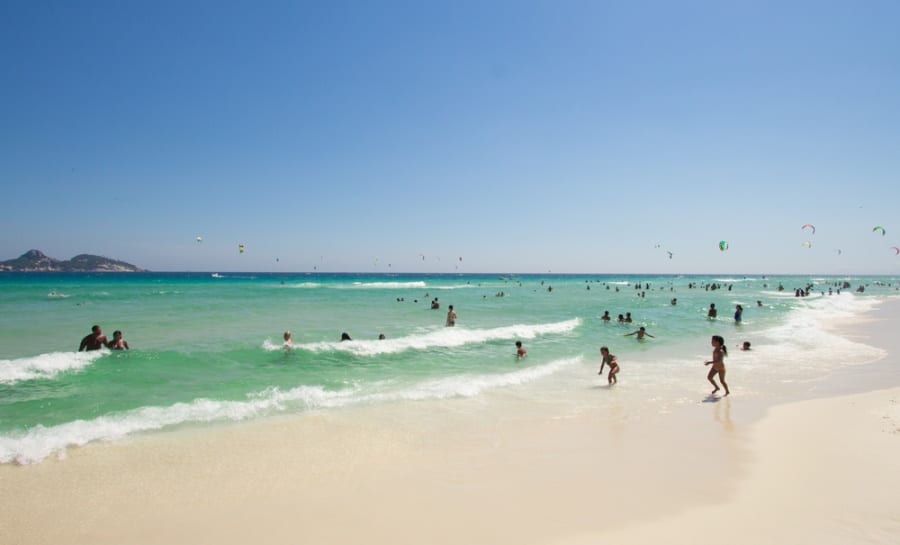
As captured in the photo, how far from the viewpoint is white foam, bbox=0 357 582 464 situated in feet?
21.7

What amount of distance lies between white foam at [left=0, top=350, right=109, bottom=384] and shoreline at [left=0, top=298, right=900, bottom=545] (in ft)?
20.6

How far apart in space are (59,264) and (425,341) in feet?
596

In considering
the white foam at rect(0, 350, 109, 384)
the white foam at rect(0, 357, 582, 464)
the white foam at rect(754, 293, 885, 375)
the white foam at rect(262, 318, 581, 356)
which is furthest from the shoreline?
the white foam at rect(262, 318, 581, 356)

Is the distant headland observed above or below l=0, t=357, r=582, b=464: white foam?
above

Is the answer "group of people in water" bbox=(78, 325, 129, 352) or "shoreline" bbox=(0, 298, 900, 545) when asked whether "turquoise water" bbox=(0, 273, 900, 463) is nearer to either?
"group of people in water" bbox=(78, 325, 129, 352)

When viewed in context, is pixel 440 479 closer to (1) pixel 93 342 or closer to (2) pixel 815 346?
(1) pixel 93 342

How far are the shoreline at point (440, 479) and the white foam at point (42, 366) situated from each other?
247 inches

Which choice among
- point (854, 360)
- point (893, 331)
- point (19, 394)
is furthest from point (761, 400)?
point (893, 331)

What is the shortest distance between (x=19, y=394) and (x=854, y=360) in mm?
21775

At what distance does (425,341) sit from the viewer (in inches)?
659

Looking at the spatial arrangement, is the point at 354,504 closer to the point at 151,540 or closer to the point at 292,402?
the point at 151,540

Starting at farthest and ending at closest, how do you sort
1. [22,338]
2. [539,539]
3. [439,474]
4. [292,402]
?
[22,338] → [292,402] → [439,474] → [539,539]

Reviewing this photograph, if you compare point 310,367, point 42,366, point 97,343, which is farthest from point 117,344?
point 310,367

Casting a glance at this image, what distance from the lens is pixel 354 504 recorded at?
4945mm
